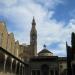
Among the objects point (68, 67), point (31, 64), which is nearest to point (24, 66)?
point (31, 64)

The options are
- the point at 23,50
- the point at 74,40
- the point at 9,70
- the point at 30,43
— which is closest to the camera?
the point at 9,70

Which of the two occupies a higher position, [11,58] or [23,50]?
[23,50]

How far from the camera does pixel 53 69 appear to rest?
1483 inches

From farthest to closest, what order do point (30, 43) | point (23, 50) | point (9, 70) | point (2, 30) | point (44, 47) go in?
point (30, 43)
point (23, 50)
point (44, 47)
point (2, 30)
point (9, 70)

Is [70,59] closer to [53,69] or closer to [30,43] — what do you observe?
[53,69]

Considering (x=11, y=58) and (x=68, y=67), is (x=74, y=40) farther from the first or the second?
(x=11, y=58)

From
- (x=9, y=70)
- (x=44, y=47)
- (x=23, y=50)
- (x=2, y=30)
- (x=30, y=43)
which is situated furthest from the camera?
(x=30, y=43)

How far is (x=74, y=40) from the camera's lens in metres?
36.7

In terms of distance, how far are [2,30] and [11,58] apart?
17.8 ft

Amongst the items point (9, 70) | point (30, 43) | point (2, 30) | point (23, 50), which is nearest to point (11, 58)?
point (9, 70)

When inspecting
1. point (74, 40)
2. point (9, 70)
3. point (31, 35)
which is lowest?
point (9, 70)

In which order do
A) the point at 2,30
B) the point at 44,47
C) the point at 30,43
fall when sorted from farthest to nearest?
1. the point at 30,43
2. the point at 44,47
3. the point at 2,30

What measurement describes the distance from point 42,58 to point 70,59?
4.97 metres

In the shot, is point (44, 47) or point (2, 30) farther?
point (44, 47)
